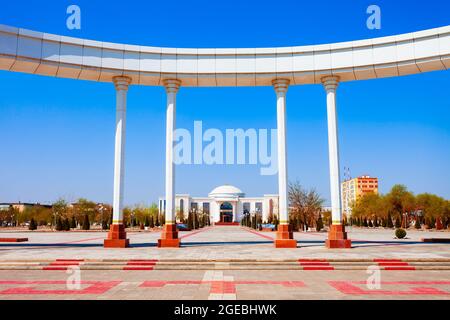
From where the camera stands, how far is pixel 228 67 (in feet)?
65.3

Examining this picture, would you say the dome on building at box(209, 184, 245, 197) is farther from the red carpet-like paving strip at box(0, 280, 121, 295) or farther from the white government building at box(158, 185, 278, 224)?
the red carpet-like paving strip at box(0, 280, 121, 295)

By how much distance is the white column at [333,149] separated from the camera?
19.2 m

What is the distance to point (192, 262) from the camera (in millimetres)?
14039

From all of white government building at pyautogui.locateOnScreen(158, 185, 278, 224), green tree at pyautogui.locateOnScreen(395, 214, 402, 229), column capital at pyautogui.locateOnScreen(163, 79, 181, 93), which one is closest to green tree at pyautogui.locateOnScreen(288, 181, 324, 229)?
green tree at pyautogui.locateOnScreen(395, 214, 402, 229)

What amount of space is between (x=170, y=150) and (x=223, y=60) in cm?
539

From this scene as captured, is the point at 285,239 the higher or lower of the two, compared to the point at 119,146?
lower

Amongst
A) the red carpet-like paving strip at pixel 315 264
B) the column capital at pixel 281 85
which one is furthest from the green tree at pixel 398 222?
the red carpet-like paving strip at pixel 315 264

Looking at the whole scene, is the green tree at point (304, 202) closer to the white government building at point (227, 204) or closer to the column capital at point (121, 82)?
the column capital at point (121, 82)

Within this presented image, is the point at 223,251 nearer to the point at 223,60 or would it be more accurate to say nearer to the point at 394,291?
the point at 394,291

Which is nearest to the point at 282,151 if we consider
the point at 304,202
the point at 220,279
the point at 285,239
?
the point at 285,239

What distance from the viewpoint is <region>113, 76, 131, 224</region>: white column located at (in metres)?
19.3

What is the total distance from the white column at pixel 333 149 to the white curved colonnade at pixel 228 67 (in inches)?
1.9

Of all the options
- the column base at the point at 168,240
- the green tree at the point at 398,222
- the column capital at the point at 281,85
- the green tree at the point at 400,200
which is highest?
the column capital at the point at 281,85
